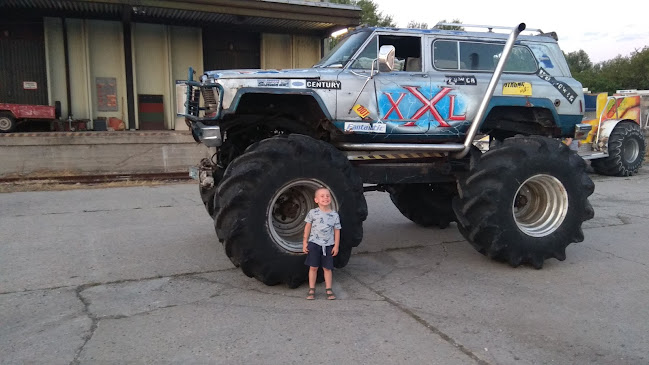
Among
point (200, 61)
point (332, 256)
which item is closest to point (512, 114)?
point (332, 256)

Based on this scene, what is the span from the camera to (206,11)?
666 inches

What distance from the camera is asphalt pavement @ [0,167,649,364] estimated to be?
3.47 metres

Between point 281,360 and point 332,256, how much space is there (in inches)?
52.9

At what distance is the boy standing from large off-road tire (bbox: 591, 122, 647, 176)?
11.8 metres

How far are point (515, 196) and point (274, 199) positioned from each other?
8.57 ft

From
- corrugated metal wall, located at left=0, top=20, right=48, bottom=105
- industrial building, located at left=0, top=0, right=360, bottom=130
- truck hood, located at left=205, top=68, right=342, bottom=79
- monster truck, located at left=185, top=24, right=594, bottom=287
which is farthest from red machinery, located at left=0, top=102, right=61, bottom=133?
truck hood, located at left=205, top=68, right=342, bottom=79

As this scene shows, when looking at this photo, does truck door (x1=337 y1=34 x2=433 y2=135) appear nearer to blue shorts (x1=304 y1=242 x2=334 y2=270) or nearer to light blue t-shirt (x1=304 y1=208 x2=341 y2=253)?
light blue t-shirt (x1=304 y1=208 x2=341 y2=253)

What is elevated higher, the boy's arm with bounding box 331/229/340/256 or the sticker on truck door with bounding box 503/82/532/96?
the sticker on truck door with bounding box 503/82/532/96

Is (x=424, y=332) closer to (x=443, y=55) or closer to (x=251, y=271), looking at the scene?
(x=251, y=271)

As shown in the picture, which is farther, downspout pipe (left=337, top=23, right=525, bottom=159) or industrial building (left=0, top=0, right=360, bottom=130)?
industrial building (left=0, top=0, right=360, bottom=130)

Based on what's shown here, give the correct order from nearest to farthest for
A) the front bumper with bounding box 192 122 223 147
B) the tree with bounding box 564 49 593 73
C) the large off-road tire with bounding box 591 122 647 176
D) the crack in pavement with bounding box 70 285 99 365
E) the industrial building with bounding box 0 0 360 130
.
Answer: the crack in pavement with bounding box 70 285 99 365 → the front bumper with bounding box 192 122 223 147 → the large off-road tire with bounding box 591 122 647 176 → the industrial building with bounding box 0 0 360 130 → the tree with bounding box 564 49 593 73

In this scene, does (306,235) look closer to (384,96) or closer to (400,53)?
(384,96)

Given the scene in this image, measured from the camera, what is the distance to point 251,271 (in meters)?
4.54

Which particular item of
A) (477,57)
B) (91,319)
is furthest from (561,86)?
(91,319)
